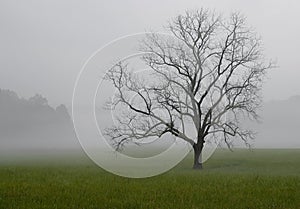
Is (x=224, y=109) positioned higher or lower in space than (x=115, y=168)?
higher

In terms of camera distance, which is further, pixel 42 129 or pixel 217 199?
pixel 42 129

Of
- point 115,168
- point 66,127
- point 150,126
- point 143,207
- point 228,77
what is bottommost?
point 143,207

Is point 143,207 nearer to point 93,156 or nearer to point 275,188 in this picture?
point 275,188

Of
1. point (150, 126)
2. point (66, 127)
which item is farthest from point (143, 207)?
point (66, 127)

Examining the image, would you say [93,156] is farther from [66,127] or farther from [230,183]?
[66,127]

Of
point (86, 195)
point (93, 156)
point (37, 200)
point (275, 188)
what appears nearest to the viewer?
point (37, 200)

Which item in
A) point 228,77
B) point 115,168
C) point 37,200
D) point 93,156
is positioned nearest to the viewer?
point 37,200

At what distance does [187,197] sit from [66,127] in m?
154

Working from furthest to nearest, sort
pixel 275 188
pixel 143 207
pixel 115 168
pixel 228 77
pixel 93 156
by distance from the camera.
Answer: pixel 228 77, pixel 115 168, pixel 93 156, pixel 275 188, pixel 143 207

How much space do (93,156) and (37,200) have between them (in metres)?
7.62

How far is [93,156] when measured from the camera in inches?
819

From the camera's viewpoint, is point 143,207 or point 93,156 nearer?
point 143,207

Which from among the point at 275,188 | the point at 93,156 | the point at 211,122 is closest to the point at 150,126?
the point at 211,122

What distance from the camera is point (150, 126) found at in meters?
36.1
